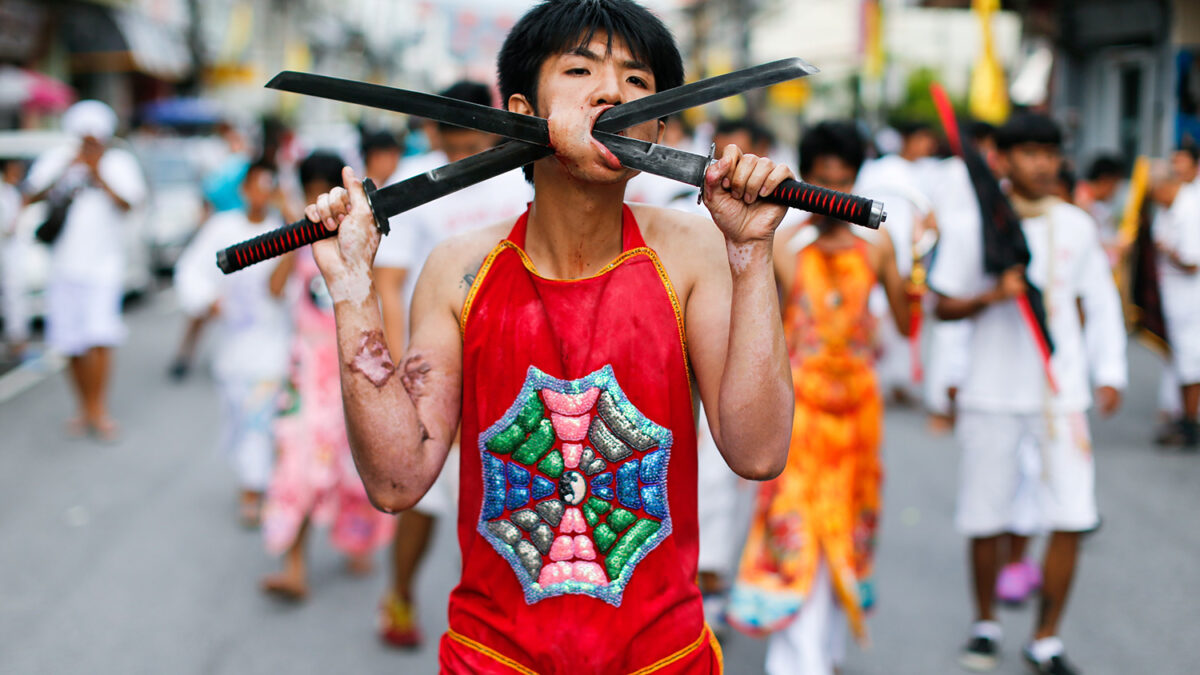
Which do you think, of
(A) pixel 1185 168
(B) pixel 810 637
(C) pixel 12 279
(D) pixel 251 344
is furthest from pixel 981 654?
(C) pixel 12 279

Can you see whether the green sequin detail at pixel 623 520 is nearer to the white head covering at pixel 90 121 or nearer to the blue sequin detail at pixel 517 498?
the blue sequin detail at pixel 517 498

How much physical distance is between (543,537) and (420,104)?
822 mm

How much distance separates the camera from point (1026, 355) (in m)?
4.80

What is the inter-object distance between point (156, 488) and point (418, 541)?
123 inches

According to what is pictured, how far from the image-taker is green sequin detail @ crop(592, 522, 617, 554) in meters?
2.20

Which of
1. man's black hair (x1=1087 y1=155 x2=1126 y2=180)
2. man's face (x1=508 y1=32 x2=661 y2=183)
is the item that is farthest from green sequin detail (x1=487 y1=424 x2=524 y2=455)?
man's black hair (x1=1087 y1=155 x2=1126 y2=180)

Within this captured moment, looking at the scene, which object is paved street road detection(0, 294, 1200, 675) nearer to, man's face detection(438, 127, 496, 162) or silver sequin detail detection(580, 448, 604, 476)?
man's face detection(438, 127, 496, 162)

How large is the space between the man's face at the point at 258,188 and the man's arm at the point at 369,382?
4771 mm

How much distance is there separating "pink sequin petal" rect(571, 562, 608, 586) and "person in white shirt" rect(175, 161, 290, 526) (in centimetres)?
425

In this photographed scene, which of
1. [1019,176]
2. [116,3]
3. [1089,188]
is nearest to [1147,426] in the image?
[1089,188]

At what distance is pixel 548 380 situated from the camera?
86.1 inches

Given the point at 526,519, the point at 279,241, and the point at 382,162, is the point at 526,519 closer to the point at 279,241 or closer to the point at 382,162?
the point at 279,241

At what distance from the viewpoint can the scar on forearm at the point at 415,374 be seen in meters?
2.25

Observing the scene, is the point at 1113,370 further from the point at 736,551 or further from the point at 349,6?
the point at 349,6
